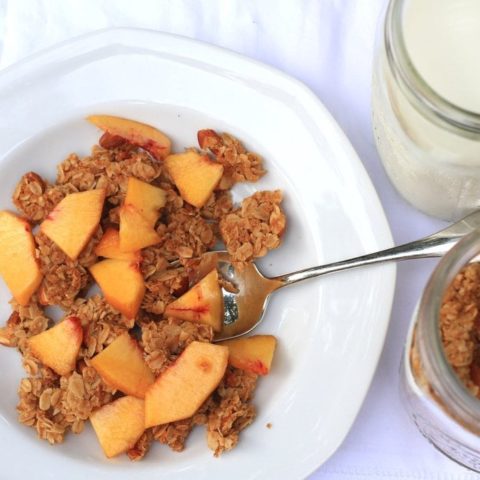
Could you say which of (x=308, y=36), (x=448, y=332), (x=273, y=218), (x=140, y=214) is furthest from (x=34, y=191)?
(x=448, y=332)

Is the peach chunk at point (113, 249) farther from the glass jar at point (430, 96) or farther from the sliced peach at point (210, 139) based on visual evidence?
the glass jar at point (430, 96)

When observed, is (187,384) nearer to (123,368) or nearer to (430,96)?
(123,368)

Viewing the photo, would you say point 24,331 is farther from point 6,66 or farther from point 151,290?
point 6,66

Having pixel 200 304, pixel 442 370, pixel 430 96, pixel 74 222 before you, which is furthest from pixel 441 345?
pixel 74 222

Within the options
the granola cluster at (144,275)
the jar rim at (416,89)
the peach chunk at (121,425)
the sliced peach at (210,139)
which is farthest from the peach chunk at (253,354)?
the jar rim at (416,89)

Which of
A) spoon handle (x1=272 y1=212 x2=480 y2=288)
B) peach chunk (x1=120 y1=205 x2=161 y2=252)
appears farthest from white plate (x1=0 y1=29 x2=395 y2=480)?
peach chunk (x1=120 y1=205 x2=161 y2=252)

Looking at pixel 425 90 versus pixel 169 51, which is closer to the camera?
pixel 425 90
